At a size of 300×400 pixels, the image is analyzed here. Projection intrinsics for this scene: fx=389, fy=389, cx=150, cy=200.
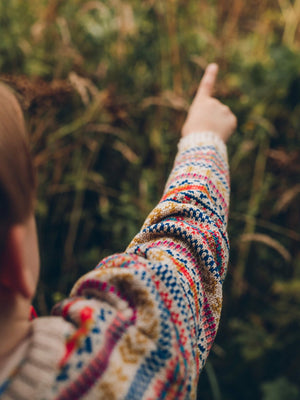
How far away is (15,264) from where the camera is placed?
0.35 metres

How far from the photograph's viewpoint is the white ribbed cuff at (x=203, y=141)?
659 millimetres

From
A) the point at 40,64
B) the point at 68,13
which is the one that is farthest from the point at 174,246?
the point at 68,13

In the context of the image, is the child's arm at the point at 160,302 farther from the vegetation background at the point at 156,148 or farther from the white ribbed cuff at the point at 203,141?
the vegetation background at the point at 156,148

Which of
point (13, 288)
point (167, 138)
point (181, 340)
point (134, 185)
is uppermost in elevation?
point (13, 288)

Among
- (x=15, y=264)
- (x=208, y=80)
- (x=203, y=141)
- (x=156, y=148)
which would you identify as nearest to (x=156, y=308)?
(x=15, y=264)

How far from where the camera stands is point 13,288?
0.35 metres

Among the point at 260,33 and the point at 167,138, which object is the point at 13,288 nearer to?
the point at 167,138

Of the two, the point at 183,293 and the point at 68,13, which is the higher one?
the point at 68,13

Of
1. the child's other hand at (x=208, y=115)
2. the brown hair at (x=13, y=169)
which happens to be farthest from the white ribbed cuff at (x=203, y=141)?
the brown hair at (x=13, y=169)

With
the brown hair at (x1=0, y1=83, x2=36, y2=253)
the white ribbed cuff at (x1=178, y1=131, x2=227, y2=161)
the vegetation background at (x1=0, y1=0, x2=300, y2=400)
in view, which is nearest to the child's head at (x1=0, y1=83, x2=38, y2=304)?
the brown hair at (x1=0, y1=83, x2=36, y2=253)

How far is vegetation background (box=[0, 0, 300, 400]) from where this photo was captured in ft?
3.67

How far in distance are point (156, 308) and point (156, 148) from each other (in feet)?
2.70

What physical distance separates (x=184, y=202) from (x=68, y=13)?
119 centimetres

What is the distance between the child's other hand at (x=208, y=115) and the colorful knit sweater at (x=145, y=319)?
0.12 m
